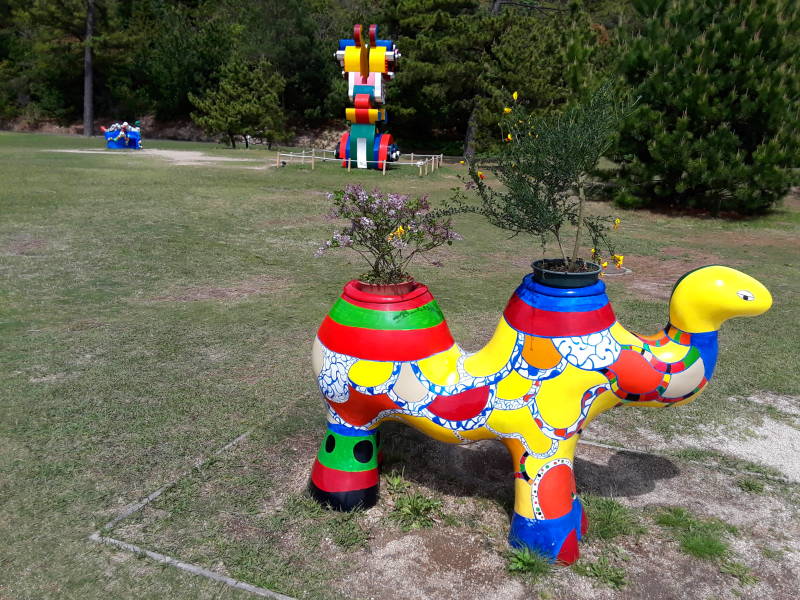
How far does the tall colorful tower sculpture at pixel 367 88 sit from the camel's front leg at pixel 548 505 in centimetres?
2164

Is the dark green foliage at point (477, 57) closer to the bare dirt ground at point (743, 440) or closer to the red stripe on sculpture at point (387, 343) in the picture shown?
the bare dirt ground at point (743, 440)

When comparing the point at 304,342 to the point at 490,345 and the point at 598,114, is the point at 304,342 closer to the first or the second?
the point at 490,345

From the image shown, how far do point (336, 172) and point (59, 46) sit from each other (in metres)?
29.8

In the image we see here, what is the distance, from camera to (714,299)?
13.5 feet

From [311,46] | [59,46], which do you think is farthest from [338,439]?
[59,46]

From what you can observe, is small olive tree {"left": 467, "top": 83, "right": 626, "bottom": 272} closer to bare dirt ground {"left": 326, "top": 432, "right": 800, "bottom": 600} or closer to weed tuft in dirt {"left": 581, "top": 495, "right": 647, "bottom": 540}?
weed tuft in dirt {"left": 581, "top": 495, "right": 647, "bottom": 540}

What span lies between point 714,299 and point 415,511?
257cm

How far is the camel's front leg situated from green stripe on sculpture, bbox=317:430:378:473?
42.9 inches

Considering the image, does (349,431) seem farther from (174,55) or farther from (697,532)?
(174,55)

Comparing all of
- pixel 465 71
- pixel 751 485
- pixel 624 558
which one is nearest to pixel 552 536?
pixel 624 558

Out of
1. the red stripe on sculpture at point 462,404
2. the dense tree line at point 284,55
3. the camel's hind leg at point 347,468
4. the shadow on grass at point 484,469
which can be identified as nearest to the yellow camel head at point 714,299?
the red stripe on sculpture at point 462,404

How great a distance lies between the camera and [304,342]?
8.38 meters

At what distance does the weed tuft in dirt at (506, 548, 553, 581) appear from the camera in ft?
13.8

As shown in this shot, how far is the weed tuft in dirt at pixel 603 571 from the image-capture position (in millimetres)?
4156
